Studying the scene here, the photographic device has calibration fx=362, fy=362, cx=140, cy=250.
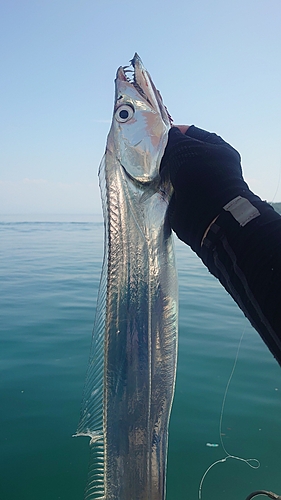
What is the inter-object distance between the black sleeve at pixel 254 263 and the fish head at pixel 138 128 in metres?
0.61

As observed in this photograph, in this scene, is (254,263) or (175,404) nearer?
(254,263)

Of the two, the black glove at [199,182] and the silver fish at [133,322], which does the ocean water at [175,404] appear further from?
the black glove at [199,182]

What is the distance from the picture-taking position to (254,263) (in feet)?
3.43

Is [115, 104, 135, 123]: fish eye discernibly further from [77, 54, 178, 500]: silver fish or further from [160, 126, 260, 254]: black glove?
[160, 126, 260, 254]: black glove

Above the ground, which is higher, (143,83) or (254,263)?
(143,83)

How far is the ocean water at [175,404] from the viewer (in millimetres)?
2723

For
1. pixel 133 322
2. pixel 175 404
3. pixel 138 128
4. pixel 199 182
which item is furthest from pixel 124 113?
pixel 175 404

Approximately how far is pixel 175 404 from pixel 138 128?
289 centimetres

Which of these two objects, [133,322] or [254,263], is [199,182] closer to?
[254,263]

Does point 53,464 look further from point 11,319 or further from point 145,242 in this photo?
point 11,319

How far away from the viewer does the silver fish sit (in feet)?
5.02

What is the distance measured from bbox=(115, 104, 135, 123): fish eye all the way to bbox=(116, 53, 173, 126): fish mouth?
0.11 meters

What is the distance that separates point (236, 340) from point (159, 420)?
405 cm

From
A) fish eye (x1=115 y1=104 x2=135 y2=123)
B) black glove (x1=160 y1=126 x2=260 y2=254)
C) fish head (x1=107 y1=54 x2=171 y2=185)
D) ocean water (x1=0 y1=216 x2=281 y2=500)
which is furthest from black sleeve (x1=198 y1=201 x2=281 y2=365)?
ocean water (x1=0 y1=216 x2=281 y2=500)
